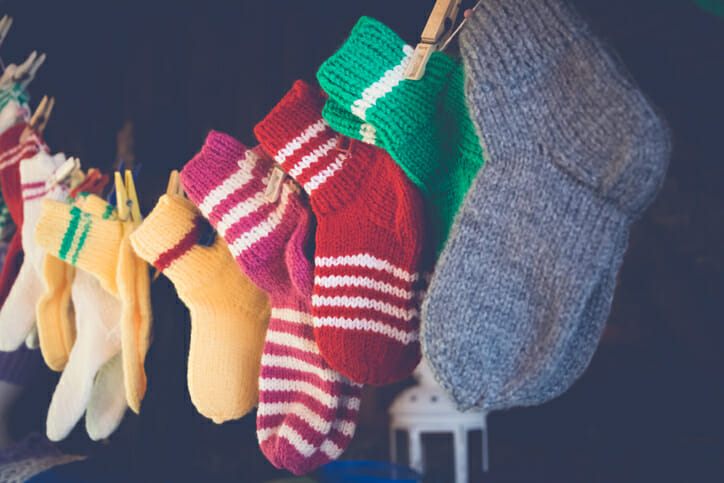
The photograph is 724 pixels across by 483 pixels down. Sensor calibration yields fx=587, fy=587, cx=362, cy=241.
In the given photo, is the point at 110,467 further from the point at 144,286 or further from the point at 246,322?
the point at 246,322

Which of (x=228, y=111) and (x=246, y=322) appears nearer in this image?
(x=246, y=322)

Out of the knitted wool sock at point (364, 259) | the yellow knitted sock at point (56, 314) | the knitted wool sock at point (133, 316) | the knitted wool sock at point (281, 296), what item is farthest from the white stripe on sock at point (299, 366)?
the yellow knitted sock at point (56, 314)

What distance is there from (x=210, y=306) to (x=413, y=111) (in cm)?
55

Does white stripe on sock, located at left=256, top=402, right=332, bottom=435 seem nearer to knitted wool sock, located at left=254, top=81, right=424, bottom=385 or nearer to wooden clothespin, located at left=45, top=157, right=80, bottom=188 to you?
knitted wool sock, located at left=254, top=81, right=424, bottom=385

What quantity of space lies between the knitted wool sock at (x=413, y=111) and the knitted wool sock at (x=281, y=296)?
0.75 feet

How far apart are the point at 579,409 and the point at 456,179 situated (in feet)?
4.50

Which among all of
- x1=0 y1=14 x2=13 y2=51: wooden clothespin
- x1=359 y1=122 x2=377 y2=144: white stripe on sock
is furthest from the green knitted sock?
x1=0 y1=14 x2=13 y2=51: wooden clothespin

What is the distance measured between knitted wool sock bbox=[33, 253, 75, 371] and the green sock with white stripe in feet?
0.47

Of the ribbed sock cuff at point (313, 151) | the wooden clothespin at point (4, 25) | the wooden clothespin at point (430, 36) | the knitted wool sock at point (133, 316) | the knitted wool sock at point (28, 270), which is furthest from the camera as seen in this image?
the wooden clothespin at point (4, 25)

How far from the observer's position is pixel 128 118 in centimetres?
162

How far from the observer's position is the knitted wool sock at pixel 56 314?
1.34 meters

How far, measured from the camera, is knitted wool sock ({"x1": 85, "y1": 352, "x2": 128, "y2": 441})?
50.1 inches

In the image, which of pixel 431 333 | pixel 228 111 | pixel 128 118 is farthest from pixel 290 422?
pixel 128 118

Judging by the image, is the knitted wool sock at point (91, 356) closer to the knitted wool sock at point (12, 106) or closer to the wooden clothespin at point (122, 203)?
the wooden clothespin at point (122, 203)
